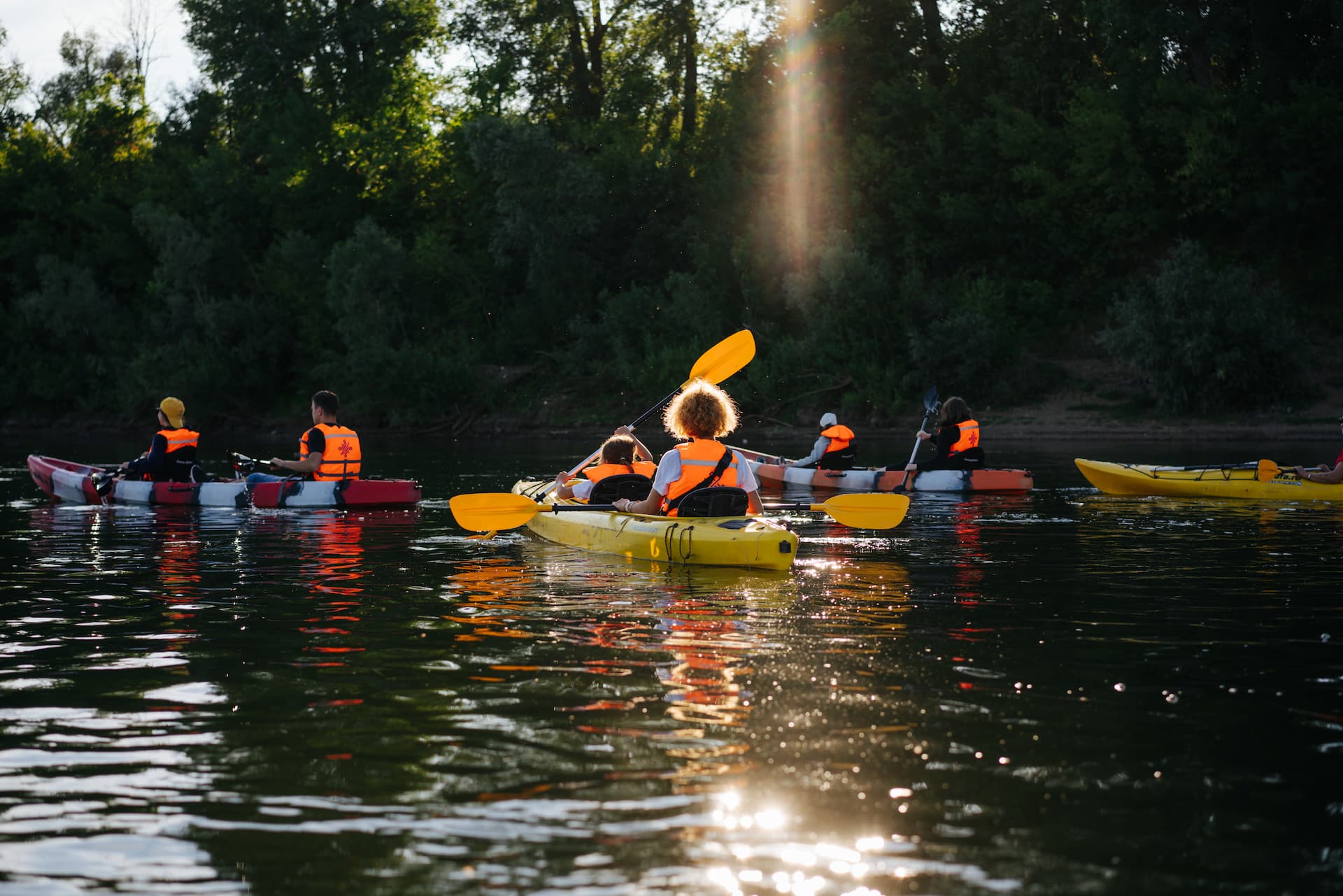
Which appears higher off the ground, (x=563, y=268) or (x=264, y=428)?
(x=563, y=268)

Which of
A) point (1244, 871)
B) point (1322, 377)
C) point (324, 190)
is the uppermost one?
point (324, 190)

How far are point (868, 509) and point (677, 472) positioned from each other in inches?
74.7

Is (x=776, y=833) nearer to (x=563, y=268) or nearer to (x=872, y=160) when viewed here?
(x=872, y=160)

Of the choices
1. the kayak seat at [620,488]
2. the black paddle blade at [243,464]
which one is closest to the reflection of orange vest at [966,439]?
the kayak seat at [620,488]

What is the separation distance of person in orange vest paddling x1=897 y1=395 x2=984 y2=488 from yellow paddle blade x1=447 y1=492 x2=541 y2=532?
20.4 feet

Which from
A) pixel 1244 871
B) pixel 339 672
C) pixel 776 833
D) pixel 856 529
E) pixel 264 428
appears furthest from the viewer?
pixel 264 428

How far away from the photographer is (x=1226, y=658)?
6703 mm

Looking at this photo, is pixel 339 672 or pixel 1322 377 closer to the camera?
pixel 339 672

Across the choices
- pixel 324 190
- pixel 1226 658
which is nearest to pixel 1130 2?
pixel 324 190

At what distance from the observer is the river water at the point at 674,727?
4.03m

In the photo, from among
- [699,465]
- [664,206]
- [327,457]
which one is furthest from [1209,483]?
[664,206]

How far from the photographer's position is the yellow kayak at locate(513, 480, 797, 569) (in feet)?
31.4

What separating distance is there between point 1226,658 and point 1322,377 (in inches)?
1065

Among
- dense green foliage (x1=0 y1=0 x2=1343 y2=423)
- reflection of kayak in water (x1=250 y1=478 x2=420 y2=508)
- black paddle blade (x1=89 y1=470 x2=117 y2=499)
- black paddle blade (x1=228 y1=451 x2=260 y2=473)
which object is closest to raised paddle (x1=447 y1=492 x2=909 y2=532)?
reflection of kayak in water (x1=250 y1=478 x2=420 y2=508)
